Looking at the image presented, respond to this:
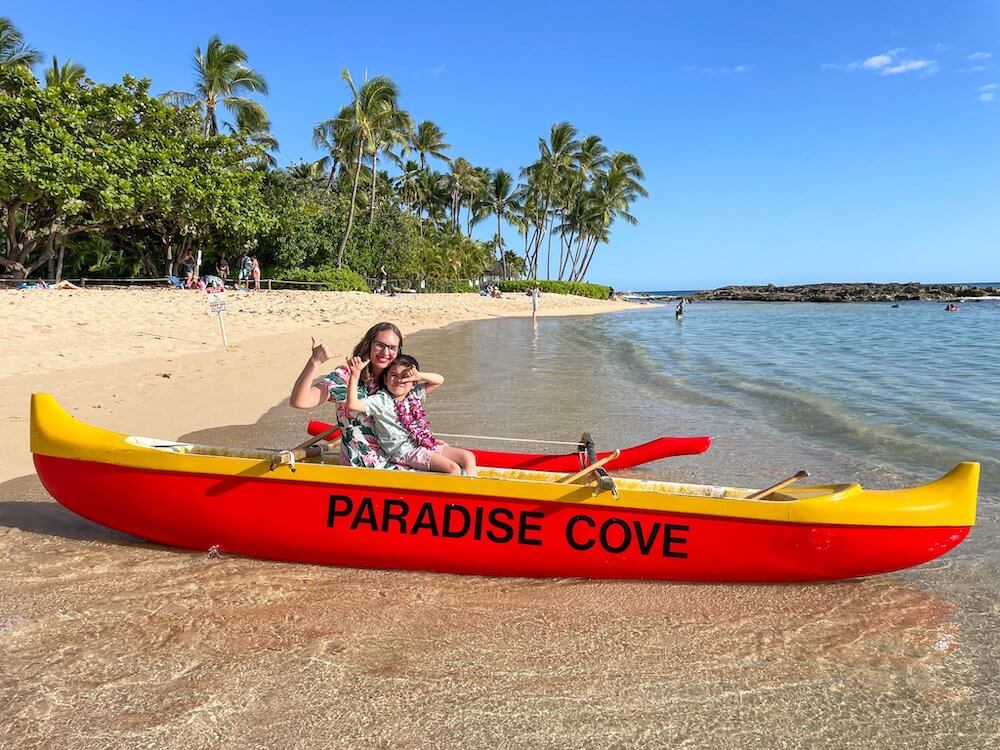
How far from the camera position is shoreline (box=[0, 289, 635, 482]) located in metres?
7.37

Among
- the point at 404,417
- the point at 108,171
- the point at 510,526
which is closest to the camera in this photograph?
the point at 510,526

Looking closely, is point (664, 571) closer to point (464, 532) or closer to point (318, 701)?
point (464, 532)

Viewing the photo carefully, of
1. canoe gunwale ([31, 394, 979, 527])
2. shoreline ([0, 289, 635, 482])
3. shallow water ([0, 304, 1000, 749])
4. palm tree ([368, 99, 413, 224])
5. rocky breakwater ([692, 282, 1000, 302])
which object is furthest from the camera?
rocky breakwater ([692, 282, 1000, 302])

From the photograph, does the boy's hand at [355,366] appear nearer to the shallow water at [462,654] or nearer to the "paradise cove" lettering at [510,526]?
the "paradise cove" lettering at [510,526]

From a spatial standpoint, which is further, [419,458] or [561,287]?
[561,287]

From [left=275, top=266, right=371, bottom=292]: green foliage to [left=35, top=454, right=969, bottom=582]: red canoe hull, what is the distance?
88.3ft

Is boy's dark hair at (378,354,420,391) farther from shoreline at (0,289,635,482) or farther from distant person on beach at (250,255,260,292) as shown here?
distant person on beach at (250,255,260,292)

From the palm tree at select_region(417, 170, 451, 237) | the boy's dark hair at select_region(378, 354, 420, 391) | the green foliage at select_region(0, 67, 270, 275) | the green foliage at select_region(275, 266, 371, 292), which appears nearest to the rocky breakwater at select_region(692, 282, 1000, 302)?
the palm tree at select_region(417, 170, 451, 237)

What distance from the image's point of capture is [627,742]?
2439 millimetres

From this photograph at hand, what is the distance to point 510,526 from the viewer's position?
3.55 m

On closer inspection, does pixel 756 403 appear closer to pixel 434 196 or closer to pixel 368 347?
pixel 368 347

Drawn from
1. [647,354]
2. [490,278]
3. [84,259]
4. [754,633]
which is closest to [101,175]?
[84,259]

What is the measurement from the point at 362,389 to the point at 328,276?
27709mm

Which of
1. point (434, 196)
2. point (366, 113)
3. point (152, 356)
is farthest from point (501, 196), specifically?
point (152, 356)
